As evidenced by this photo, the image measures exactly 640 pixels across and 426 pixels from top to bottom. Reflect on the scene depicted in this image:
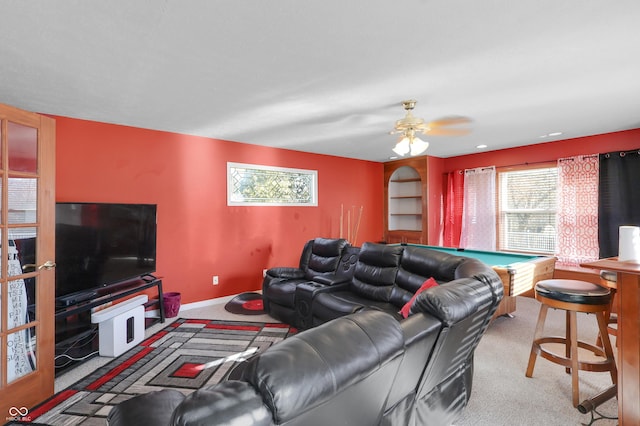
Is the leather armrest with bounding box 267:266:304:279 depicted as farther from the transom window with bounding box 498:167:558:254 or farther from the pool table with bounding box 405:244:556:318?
the transom window with bounding box 498:167:558:254

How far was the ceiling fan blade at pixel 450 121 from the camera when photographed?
134 inches

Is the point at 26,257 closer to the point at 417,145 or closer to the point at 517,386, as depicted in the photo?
the point at 417,145

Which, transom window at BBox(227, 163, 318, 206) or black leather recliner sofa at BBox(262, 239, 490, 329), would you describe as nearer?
black leather recliner sofa at BBox(262, 239, 490, 329)

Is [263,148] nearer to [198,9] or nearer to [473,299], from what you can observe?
[198,9]

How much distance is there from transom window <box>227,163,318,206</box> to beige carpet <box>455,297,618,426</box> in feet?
11.2

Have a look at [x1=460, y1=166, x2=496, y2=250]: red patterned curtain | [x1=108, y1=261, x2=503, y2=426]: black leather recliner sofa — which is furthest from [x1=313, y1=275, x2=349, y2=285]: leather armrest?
[x1=460, y1=166, x2=496, y2=250]: red patterned curtain

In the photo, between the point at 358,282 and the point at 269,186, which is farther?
the point at 269,186

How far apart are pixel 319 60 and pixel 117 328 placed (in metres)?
2.93

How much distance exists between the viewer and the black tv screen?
2.68 meters

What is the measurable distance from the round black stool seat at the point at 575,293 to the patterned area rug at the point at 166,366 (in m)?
2.41

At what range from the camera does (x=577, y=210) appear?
4332 mm

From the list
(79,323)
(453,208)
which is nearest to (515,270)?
(453,208)

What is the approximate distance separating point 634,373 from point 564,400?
0.63 m

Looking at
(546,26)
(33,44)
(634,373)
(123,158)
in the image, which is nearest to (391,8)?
(546,26)
